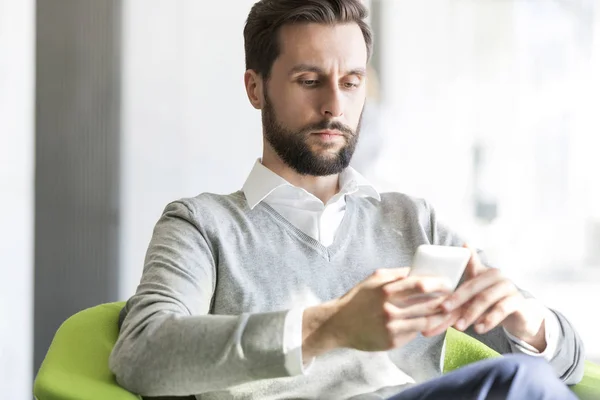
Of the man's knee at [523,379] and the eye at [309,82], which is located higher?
the eye at [309,82]

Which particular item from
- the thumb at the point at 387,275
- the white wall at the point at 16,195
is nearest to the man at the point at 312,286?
the thumb at the point at 387,275

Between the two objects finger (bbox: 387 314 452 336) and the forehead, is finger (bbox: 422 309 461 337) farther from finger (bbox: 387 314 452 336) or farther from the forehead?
the forehead

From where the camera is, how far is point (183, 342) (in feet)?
4.17

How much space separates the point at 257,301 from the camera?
1626mm

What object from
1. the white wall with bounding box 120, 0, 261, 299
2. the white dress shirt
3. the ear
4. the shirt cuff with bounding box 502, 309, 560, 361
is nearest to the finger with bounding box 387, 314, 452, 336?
the shirt cuff with bounding box 502, 309, 560, 361

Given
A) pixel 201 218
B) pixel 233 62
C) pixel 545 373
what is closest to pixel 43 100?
pixel 233 62

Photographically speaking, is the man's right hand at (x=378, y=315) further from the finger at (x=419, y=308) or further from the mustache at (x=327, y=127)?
the mustache at (x=327, y=127)

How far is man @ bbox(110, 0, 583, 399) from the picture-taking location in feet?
3.99

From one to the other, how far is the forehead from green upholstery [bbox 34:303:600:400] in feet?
2.14

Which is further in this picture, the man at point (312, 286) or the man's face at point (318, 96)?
the man's face at point (318, 96)

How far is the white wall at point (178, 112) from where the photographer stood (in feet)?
9.99

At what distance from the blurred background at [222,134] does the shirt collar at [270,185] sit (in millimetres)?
1245

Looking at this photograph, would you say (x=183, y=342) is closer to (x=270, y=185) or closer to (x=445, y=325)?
(x=445, y=325)

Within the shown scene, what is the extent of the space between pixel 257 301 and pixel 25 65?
1642 millimetres
